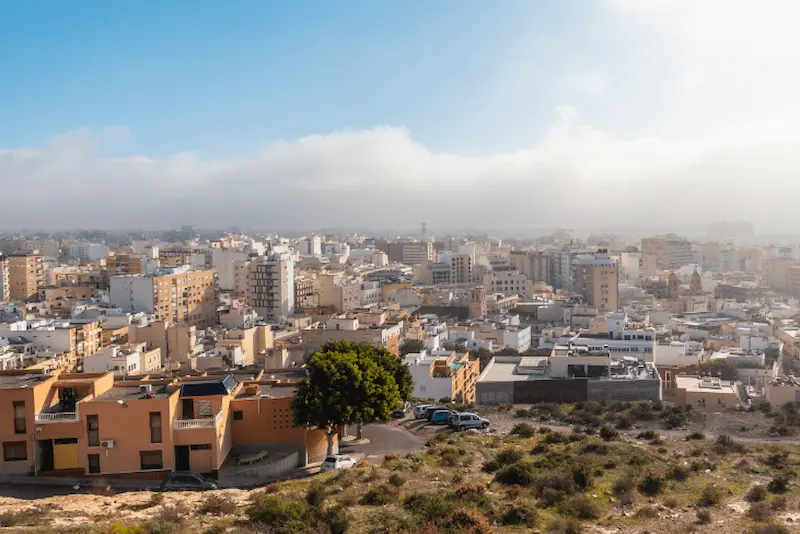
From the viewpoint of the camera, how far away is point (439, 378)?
28.2 metres

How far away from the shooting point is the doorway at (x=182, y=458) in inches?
579

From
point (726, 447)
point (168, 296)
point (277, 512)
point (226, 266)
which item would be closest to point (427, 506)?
point (277, 512)

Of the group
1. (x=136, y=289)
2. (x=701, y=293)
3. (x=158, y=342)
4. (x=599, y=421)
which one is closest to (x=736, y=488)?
(x=599, y=421)

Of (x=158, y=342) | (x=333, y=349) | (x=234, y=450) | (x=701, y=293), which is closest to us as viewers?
(x=234, y=450)

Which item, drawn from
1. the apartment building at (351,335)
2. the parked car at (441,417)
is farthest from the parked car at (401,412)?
the apartment building at (351,335)

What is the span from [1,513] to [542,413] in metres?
14.4

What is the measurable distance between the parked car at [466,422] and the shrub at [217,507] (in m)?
8.10

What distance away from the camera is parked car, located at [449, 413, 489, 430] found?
1894 centimetres

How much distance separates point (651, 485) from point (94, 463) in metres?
10.3

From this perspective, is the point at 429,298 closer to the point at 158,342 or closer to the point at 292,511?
the point at 158,342

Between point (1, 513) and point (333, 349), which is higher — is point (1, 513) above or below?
below

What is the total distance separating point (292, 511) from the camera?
1094cm

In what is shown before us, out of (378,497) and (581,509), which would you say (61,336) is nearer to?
(378,497)

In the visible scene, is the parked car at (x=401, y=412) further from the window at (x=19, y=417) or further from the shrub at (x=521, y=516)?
the window at (x=19, y=417)
